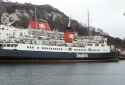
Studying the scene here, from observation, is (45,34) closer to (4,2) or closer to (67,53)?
(67,53)

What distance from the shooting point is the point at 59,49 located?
293 feet

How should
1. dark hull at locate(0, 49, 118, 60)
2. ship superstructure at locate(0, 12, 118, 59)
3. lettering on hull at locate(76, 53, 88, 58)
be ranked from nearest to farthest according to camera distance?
dark hull at locate(0, 49, 118, 60) < ship superstructure at locate(0, 12, 118, 59) < lettering on hull at locate(76, 53, 88, 58)

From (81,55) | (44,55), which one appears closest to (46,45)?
(44,55)

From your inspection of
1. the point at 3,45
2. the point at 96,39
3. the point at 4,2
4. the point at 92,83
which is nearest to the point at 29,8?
the point at 4,2

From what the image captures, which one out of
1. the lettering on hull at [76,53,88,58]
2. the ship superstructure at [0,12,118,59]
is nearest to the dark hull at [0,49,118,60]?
the ship superstructure at [0,12,118,59]

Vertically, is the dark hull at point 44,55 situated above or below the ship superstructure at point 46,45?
below

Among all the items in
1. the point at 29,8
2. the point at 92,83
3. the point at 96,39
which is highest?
the point at 29,8

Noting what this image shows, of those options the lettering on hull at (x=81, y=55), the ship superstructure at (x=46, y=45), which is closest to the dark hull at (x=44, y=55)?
the ship superstructure at (x=46, y=45)

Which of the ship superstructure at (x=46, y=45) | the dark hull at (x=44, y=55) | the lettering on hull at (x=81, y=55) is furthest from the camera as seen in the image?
the lettering on hull at (x=81, y=55)

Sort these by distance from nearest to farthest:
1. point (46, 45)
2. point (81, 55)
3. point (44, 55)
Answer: point (44, 55) → point (46, 45) → point (81, 55)

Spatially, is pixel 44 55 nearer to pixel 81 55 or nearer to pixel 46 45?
pixel 46 45

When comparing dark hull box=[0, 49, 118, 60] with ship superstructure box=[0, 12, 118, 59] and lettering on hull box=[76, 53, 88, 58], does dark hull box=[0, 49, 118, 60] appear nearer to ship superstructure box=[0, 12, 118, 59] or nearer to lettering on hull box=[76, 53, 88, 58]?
ship superstructure box=[0, 12, 118, 59]

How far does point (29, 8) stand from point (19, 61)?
114486 millimetres

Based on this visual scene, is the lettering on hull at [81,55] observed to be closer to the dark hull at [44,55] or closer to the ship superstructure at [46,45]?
the ship superstructure at [46,45]
